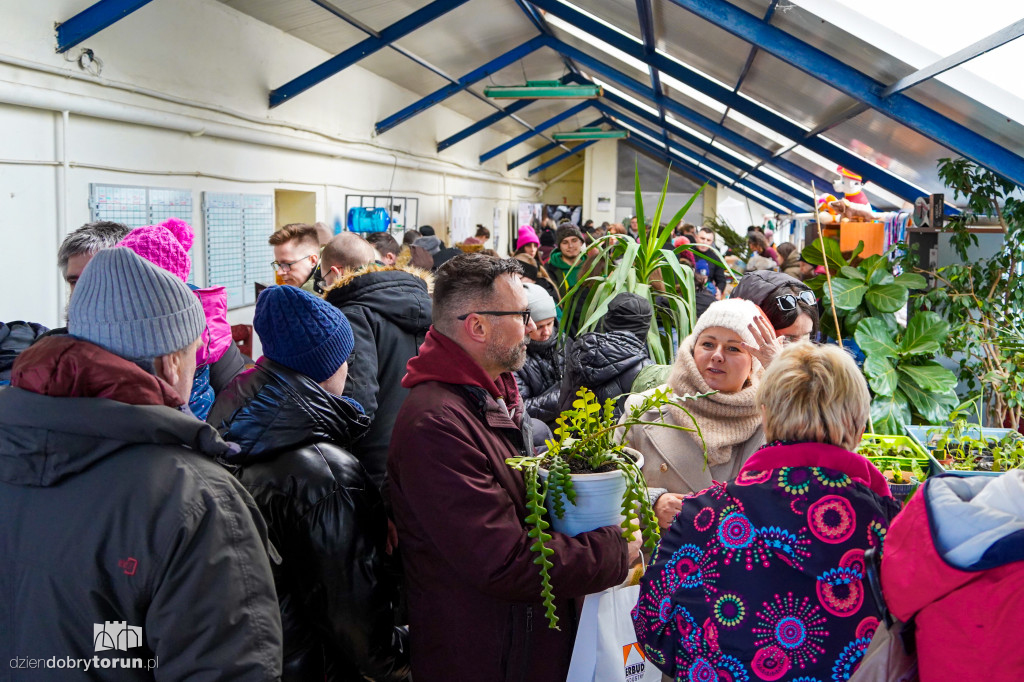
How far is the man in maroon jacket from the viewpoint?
Answer: 1.56 metres

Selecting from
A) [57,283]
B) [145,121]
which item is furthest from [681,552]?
[145,121]

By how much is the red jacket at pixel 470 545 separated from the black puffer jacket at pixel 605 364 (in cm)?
102

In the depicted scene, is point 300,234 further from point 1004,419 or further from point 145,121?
point 1004,419

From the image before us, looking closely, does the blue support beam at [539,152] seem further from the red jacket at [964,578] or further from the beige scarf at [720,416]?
the red jacket at [964,578]

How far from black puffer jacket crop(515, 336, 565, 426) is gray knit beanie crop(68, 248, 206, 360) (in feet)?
7.08

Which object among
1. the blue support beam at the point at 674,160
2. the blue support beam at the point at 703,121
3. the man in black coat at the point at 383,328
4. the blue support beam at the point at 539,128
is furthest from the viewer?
the blue support beam at the point at 674,160

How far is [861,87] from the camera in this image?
13.4ft

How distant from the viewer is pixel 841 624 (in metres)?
1.38

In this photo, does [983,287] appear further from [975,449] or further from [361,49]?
[361,49]

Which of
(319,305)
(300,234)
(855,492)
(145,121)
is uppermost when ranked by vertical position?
(145,121)

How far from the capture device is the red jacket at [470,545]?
→ 1.56 meters

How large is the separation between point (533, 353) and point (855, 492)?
222cm

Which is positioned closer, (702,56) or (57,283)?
(57,283)

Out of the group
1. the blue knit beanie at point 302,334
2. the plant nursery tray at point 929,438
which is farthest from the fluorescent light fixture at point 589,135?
the blue knit beanie at point 302,334
